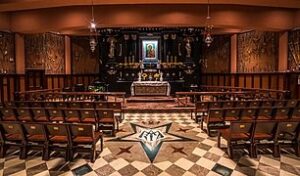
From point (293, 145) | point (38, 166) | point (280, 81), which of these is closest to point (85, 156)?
point (38, 166)

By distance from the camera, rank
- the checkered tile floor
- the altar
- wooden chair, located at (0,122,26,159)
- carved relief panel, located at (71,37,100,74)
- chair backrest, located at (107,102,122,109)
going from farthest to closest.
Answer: carved relief panel, located at (71,37,100,74), the altar, chair backrest, located at (107,102,122,109), wooden chair, located at (0,122,26,159), the checkered tile floor

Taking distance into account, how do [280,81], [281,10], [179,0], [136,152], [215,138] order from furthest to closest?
1. [280,81]
2. [281,10]
3. [179,0]
4. [215,138]
5. [136,152]

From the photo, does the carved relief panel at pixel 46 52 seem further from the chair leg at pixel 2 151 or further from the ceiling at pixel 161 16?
the chair leg at pixel 2 151

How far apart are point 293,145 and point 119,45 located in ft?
37.9

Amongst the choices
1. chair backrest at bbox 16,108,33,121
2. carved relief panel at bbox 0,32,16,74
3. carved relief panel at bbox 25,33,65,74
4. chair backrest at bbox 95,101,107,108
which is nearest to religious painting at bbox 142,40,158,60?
carved relief panel at bbox 25,33,65,74

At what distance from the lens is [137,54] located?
14516mm

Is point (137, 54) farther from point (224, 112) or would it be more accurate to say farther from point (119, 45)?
point (224, 112)

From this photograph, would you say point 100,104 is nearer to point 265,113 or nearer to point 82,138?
point 82,138

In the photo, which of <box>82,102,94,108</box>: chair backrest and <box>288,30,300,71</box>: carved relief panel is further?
<box>288,30,300,71</box>: carved relief panel

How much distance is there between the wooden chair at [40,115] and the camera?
5703 millimetres

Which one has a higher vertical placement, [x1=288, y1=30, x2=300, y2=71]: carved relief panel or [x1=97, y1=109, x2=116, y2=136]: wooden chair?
[x1=288, y1=30, x2=300, y2=71]: carved relief panel

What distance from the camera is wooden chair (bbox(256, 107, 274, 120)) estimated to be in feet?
18.5

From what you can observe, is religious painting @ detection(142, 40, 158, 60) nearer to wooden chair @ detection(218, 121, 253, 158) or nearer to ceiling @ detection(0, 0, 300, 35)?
ceiling @ detection(0, 0, 300, 35)

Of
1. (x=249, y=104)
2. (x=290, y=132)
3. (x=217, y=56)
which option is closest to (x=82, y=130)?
(x=290, y=132)
